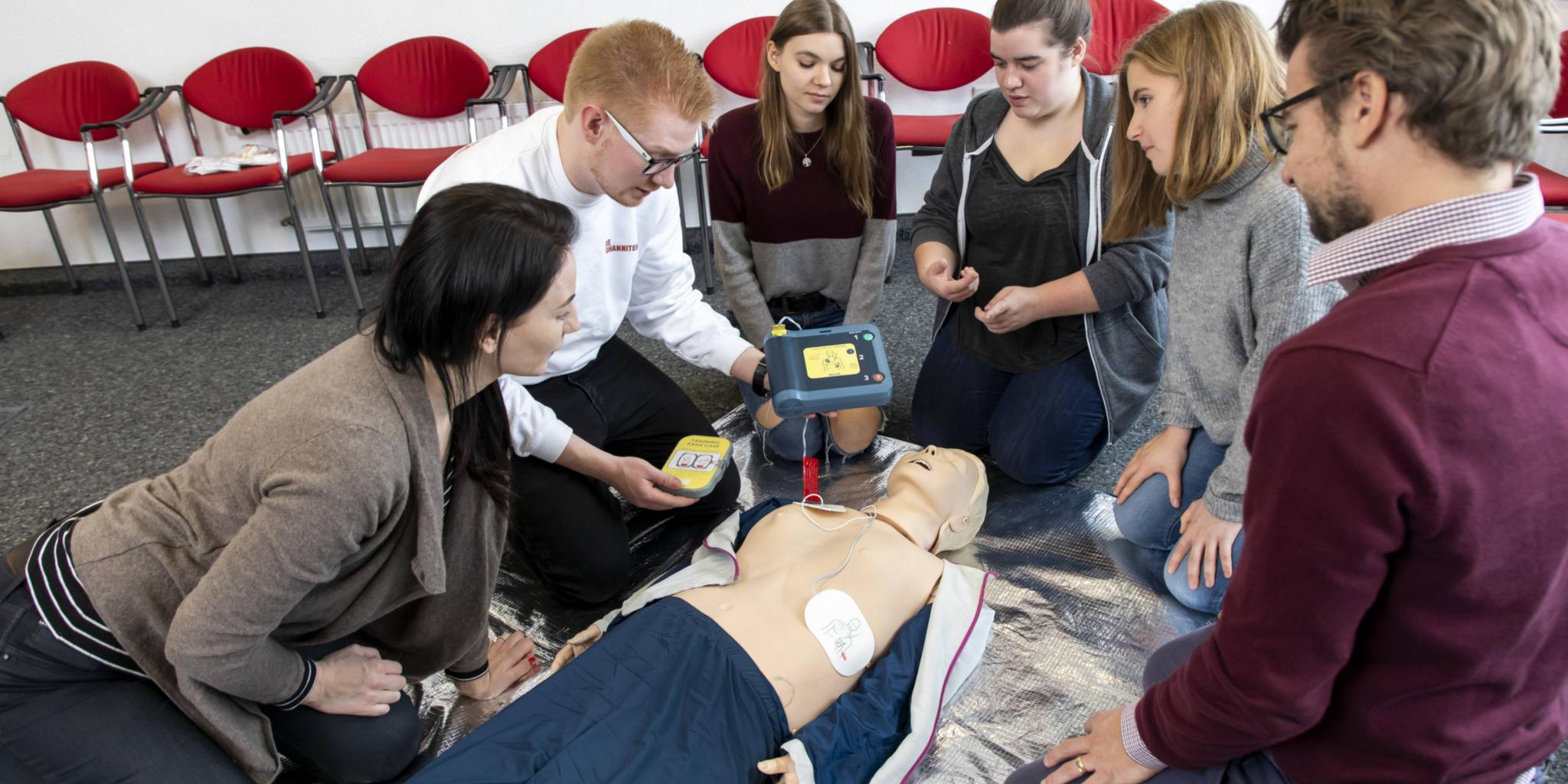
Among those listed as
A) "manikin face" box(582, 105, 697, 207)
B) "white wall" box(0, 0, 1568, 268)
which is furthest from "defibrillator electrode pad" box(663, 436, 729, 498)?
"white wall" box(0, 0, 1568, 268)

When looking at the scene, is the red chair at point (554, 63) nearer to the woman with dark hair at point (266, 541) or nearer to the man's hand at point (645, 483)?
the man's hand at point (645, 483)

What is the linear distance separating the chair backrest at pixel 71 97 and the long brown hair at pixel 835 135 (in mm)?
3229

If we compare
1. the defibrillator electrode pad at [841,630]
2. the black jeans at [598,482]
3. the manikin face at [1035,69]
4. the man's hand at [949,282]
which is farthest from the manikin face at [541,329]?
the manikin face at [1035,69]

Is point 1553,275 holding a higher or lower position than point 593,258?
higher

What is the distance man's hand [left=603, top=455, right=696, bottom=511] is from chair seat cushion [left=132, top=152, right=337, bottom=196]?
106 inches

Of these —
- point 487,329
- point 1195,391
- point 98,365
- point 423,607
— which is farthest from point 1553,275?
point 98,365

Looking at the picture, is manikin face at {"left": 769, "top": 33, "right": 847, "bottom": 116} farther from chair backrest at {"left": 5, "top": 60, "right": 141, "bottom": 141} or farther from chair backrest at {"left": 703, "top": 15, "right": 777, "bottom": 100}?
chair backrest at {"left": 5, "top": 60, "right": 141, "bottom": 141}

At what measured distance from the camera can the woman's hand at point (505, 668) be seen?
1704 millimetres

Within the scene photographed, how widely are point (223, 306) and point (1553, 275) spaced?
4.50 m

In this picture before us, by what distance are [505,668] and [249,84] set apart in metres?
3.44

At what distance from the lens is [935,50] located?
12.9ft

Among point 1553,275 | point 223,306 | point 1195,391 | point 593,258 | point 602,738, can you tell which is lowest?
point 223,306

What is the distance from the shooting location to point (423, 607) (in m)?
1.57

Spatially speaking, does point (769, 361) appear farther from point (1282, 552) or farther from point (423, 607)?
point (1282, 552)
